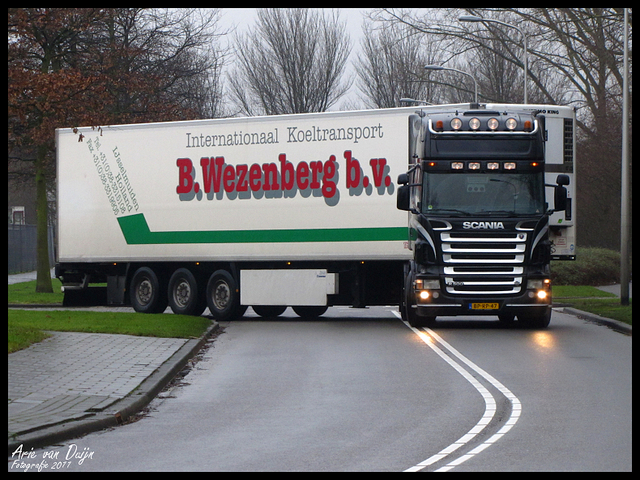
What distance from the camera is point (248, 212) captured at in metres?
20.9

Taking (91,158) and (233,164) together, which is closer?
(233,164)

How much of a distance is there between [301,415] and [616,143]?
1317 inches

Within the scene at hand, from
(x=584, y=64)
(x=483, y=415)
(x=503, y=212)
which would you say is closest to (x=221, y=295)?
(x=503, y=212)

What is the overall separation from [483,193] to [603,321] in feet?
15.0

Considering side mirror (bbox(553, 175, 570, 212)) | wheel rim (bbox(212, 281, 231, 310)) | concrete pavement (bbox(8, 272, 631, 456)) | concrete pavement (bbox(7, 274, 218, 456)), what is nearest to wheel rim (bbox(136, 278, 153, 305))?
wheel rim (bbox(212, 281, 231, 310))

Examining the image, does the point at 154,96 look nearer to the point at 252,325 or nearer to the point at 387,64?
the point at 252,325

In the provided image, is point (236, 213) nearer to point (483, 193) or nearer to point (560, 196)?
point (483, 193)

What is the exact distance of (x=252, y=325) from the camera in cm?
2066

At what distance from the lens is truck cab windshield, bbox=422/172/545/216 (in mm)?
17672

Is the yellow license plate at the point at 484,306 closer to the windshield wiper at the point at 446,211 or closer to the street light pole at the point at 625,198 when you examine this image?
the windshield wiper at the point at 446,211

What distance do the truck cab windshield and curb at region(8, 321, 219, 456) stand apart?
5.94m

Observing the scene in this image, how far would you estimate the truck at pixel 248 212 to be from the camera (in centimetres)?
1966
